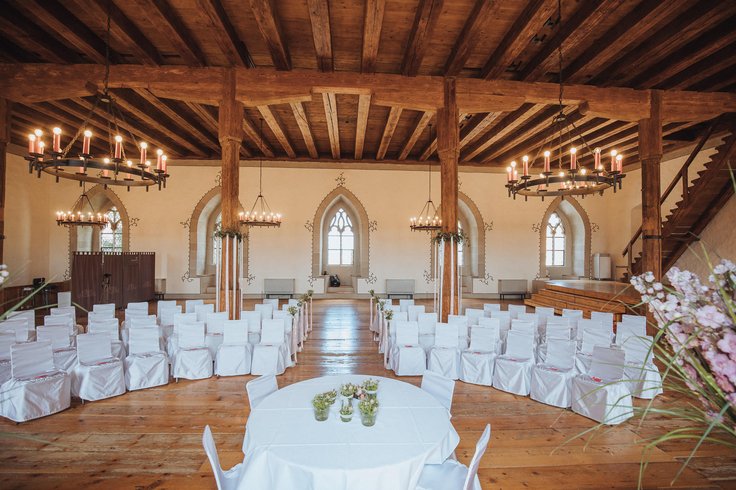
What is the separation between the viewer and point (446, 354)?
5.31m

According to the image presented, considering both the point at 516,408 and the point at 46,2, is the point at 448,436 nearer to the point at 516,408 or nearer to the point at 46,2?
the point at 516,408

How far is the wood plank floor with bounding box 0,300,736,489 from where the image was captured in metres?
3.08

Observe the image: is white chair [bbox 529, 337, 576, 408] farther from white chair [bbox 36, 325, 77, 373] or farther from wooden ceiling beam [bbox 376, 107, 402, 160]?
white chair [bbox 36, 325, 77, 373]

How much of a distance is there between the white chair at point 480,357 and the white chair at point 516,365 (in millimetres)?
122

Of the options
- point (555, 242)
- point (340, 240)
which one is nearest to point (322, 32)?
point (340, 240)

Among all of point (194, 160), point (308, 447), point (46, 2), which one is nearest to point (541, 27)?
point (308, 447)

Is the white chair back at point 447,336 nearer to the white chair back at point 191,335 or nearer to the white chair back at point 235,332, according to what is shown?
the white chair back at point 235,332

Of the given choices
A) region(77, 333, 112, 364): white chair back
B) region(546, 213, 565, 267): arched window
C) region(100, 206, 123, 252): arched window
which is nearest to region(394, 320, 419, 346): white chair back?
region(77, 333, 112, 364): white chair back

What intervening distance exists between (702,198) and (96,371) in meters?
11.8

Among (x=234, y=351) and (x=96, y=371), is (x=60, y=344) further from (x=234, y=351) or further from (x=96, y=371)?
(x=234, y=351)

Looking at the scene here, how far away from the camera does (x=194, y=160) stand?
12.2 m

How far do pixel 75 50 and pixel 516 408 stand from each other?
29.4ft

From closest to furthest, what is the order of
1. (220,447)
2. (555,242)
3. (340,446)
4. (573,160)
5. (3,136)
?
1. (340,446)
2. (220,447)
3. (573,160)
4. (3,136)
5. (555,242)

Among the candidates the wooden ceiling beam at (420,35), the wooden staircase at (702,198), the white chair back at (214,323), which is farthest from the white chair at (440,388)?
the wooden staircase at (702,198)
